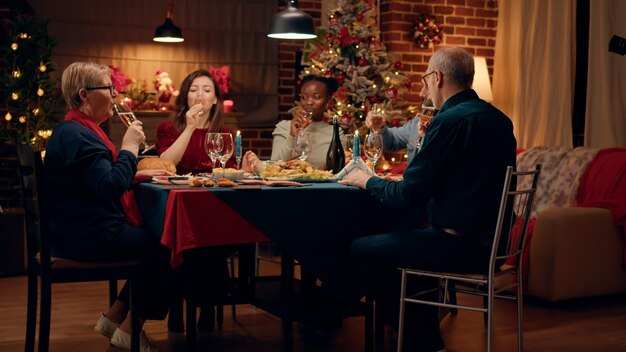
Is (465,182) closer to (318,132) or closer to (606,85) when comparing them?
(318,132)

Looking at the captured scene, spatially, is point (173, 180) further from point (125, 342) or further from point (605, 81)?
point (605, 81)

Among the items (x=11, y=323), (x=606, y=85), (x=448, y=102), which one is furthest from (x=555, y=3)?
(x=11, y=323)

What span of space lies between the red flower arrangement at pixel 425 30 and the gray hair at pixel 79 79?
436cm

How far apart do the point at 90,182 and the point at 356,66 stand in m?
3.68

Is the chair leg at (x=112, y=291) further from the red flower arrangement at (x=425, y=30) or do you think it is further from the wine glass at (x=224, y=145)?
the red flower arrangement at (x=425, y=30)

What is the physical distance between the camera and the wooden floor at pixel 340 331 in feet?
13.6

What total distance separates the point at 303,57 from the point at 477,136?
13.9 feet

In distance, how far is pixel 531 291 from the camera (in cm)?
518

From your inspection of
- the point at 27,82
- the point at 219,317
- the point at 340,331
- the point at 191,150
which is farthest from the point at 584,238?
the point at 27,82

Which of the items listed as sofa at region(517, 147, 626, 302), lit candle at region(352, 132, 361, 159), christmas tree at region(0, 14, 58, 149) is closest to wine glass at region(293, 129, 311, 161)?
lit candle at region(352, 132, 361, 159)

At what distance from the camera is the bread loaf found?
400 cm

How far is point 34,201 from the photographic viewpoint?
3.47 meters

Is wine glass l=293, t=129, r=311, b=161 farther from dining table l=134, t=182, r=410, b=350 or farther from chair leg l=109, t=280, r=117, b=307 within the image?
chair leg l=109, t=280, r=117, b=307

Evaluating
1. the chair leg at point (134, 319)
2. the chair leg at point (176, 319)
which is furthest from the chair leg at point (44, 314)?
the chair leg at point (176, 319)
